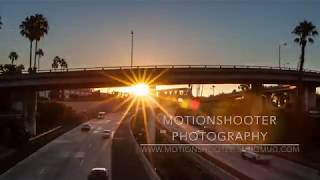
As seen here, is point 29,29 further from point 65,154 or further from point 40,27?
point 65,154

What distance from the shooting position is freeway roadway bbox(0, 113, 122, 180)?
163ft

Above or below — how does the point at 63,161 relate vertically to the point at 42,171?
above

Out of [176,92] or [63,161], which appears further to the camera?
[176,92]

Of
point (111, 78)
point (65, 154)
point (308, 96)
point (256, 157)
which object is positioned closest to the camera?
point (256, 157)

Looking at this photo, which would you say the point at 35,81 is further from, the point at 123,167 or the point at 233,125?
the point at 123,167

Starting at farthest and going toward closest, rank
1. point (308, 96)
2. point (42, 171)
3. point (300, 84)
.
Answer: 1. point (308, 96)
2. point (300, 84)
3. point (42, 171)

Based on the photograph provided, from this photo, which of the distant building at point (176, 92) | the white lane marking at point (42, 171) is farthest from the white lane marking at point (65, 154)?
the distant building at point (176, 92)

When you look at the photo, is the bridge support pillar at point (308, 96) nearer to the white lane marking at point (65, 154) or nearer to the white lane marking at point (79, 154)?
the white lane marking at point (79, 154)

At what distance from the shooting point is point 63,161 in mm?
61656

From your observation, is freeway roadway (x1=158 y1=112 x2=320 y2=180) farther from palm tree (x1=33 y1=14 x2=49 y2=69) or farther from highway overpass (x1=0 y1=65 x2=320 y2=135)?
palm tree (x1=33 y1=14 x2=49 y2=69)

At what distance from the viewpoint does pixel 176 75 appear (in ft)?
293

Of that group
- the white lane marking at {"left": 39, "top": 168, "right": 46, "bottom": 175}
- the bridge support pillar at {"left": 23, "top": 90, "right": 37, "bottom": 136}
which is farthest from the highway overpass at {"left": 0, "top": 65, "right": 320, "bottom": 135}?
the white lane marking at {"left": 39, "top": 168, "right": 46, "bottom": 175}

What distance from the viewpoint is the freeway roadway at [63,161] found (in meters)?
49.6

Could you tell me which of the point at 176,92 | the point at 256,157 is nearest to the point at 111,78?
the point at 256,157
